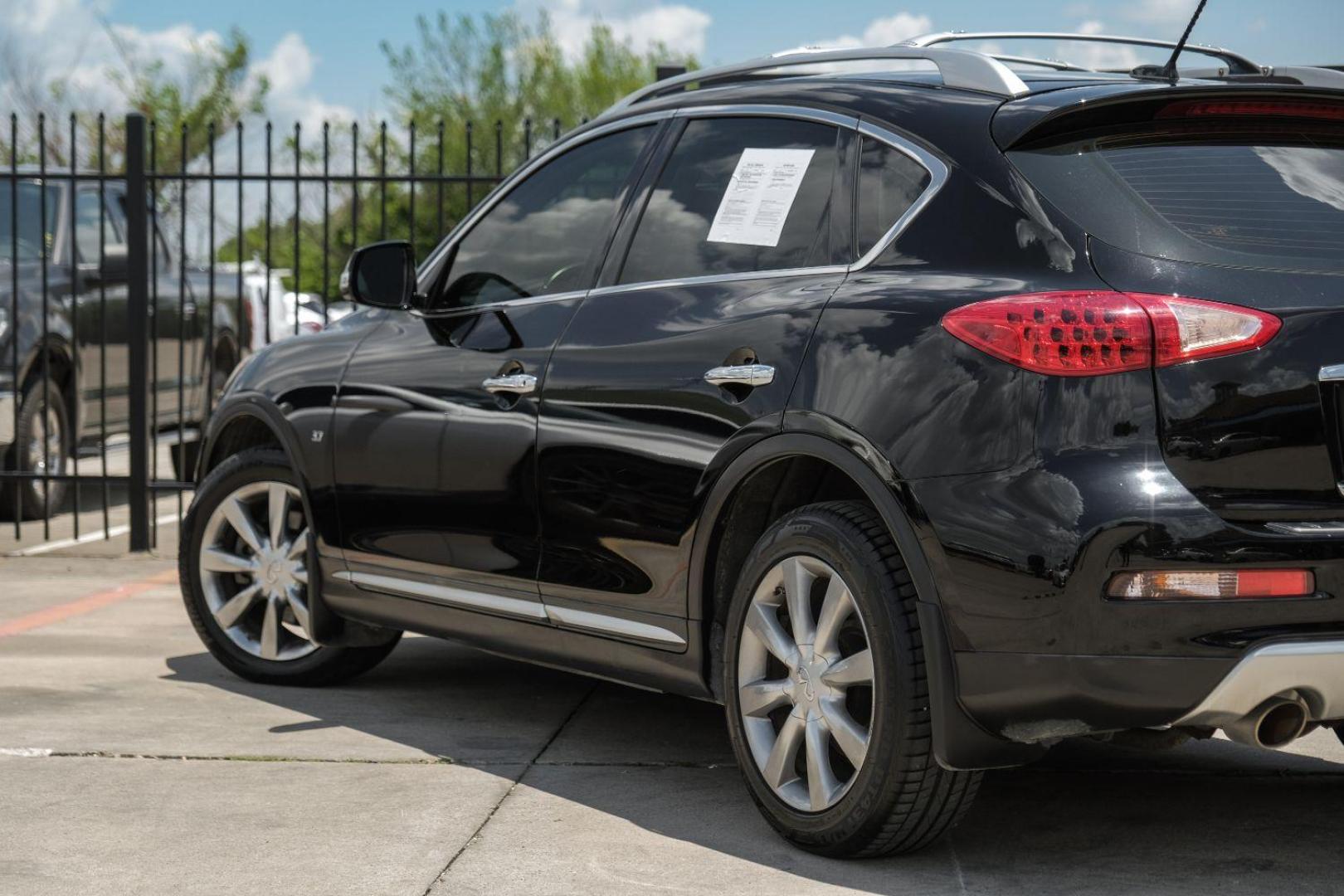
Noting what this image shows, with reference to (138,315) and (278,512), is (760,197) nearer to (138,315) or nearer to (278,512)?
(278,512)

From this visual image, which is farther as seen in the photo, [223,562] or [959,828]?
[223,562]

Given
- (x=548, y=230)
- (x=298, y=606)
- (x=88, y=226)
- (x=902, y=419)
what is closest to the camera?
(x=902, y=419)

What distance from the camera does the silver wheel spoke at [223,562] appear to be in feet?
19.5

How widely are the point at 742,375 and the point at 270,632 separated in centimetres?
248

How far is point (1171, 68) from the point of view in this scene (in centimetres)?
409

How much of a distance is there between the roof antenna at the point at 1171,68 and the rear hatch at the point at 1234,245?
0.74 ft

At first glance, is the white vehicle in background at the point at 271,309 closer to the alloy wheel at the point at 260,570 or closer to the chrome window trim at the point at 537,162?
the alloy wheel at the point at 260,570

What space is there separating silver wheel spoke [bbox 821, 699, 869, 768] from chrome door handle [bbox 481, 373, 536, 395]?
130cm

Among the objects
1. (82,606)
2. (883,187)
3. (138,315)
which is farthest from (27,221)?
(883,187)

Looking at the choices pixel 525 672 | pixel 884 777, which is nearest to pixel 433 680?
pixel 525 672

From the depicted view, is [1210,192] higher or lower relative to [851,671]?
higher

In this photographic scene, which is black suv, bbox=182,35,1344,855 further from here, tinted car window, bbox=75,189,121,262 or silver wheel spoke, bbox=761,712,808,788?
tinted car window, bbox=75,189,121,262

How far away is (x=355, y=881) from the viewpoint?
379cm

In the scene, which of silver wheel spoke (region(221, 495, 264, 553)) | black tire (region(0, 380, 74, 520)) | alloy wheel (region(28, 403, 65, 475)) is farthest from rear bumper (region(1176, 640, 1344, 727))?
alloy wheel (region(28, 403, 65, 475))
